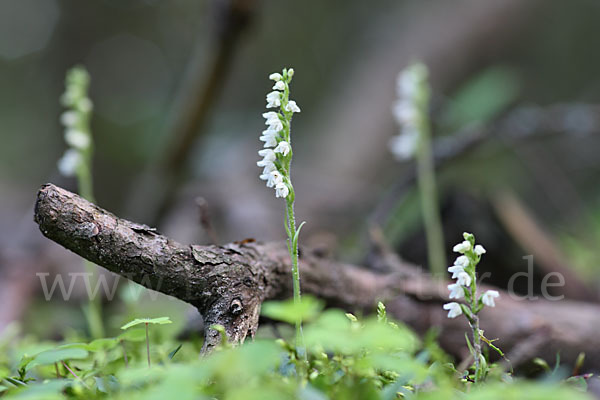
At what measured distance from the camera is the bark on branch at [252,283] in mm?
950

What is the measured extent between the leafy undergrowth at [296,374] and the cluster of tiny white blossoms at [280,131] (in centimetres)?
29

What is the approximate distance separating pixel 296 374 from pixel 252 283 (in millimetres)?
286

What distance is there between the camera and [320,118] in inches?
232

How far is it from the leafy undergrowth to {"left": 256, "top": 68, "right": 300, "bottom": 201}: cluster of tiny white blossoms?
293 mm

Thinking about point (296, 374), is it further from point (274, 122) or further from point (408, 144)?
point (408, 144)

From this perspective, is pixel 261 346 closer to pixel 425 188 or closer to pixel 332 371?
pixel 332 371

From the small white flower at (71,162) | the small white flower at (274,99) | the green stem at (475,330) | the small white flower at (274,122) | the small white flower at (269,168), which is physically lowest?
the green stem at (475,330)

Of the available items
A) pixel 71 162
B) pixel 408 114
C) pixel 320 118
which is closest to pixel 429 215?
pixel 408 114

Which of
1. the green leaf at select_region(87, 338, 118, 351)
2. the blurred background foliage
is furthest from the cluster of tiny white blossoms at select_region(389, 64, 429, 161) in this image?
the green leaf at select_region(87, 338, 118, 351)

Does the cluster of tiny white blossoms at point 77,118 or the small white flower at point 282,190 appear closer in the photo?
the small white flower at point 282,190

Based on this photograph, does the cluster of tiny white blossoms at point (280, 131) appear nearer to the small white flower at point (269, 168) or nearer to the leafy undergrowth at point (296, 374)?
the small white flower at point (269, 168)

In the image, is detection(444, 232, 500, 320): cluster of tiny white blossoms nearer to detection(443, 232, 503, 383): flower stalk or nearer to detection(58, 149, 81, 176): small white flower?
detection(443, 232, 503, 383): flower stalk

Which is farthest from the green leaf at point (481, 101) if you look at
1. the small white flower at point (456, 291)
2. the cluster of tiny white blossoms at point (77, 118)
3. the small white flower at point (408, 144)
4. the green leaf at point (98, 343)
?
the green leaf at point (98, 343)

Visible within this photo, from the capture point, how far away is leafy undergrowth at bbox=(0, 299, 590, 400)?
0.61 m
